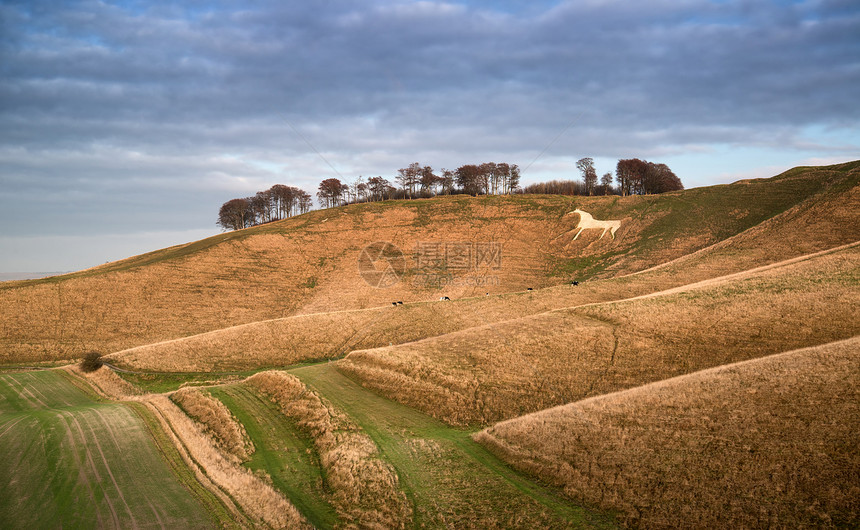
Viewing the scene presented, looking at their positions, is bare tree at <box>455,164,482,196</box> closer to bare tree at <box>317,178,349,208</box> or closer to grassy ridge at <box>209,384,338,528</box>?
bare tree at <box>317,178,349,208</box>

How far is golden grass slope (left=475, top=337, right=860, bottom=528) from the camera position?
11750 millimetres

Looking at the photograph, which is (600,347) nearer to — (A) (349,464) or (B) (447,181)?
(A) (349,464)

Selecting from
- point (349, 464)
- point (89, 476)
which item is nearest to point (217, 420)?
point (89, 476)

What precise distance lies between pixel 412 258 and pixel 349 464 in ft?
215

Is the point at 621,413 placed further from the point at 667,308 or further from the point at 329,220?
the point at 329,220

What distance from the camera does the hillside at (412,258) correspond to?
51.6 meters

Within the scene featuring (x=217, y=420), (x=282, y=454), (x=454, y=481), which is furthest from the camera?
(x=217, y=420)

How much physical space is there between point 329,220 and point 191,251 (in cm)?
2864

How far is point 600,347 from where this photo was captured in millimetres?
28484

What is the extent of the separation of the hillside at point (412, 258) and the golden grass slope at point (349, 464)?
57.3ft

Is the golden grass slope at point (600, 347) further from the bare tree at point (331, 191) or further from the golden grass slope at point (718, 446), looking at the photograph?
the bare tree at point (331, 191)

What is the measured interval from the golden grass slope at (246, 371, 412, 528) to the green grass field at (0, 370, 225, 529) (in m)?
4.09

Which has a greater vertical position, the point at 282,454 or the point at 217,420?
the point at 217,420

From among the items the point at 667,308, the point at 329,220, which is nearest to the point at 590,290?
the point at 667,308
